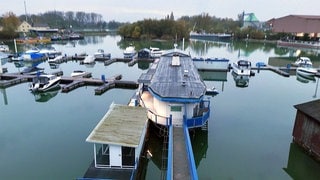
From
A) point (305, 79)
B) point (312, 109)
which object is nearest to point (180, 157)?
point (312, 109)

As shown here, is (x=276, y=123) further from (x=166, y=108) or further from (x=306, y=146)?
(x=166, y=108)

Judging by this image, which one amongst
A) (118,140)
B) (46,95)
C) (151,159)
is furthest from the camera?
(46,95)

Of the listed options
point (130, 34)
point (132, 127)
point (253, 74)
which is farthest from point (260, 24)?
point (132, 127)

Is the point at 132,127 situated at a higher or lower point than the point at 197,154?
higher

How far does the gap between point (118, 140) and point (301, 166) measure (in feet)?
30.7

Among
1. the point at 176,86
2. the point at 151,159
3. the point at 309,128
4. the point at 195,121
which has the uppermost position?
the point at 176,86

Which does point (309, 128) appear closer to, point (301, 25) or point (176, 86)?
point (176, 86)

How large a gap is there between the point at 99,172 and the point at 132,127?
2423 millimetres

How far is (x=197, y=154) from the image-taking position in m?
13.2

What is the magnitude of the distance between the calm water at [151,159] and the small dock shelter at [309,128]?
2.16ft

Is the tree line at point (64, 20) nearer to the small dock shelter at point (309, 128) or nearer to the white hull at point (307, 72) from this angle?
the white hull at point (307, 72)

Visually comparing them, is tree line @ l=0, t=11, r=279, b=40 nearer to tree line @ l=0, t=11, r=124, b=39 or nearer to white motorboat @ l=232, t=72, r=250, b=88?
tree line @ l=0, t=11, r=124, b=39

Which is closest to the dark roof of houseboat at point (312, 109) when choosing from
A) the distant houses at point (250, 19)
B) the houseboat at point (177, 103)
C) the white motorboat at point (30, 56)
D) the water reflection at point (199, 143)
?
the houseboat at point (177, 103)

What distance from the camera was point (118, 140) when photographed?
385 inches
